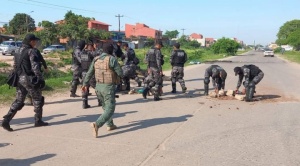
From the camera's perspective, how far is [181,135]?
630 centimetres

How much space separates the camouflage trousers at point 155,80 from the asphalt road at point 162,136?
59cm

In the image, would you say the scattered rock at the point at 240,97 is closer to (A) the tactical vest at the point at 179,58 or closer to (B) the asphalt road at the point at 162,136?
(B) the asphalt road at the point at 162,136

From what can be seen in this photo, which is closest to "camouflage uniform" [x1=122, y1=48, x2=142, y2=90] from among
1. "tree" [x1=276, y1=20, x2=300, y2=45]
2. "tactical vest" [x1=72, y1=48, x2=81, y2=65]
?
"tactical vest" [x1=72, y1=48, x2=81, y2=65]

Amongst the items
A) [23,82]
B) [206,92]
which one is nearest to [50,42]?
[206,92]

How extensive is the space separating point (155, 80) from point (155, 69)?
336mm

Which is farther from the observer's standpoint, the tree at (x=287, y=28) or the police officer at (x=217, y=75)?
the tree at (x=287, y=28)

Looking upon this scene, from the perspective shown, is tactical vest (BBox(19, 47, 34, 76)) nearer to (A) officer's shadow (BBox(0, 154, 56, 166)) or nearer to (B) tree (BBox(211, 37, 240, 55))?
(A) officer's shadow (BBox(0, 154, 56, 166))

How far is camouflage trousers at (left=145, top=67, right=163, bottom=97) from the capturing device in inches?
403

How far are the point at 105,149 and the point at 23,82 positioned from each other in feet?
7.62

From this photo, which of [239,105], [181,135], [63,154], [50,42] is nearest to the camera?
[63,154]

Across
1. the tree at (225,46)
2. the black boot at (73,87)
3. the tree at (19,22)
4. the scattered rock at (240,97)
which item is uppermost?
the tree at (19,22)

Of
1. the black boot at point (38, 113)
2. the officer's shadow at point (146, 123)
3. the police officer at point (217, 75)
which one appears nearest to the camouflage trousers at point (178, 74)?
the police officer at point (217, 75)

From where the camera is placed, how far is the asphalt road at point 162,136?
4.96 metres

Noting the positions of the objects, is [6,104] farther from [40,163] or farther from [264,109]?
[264,109]
